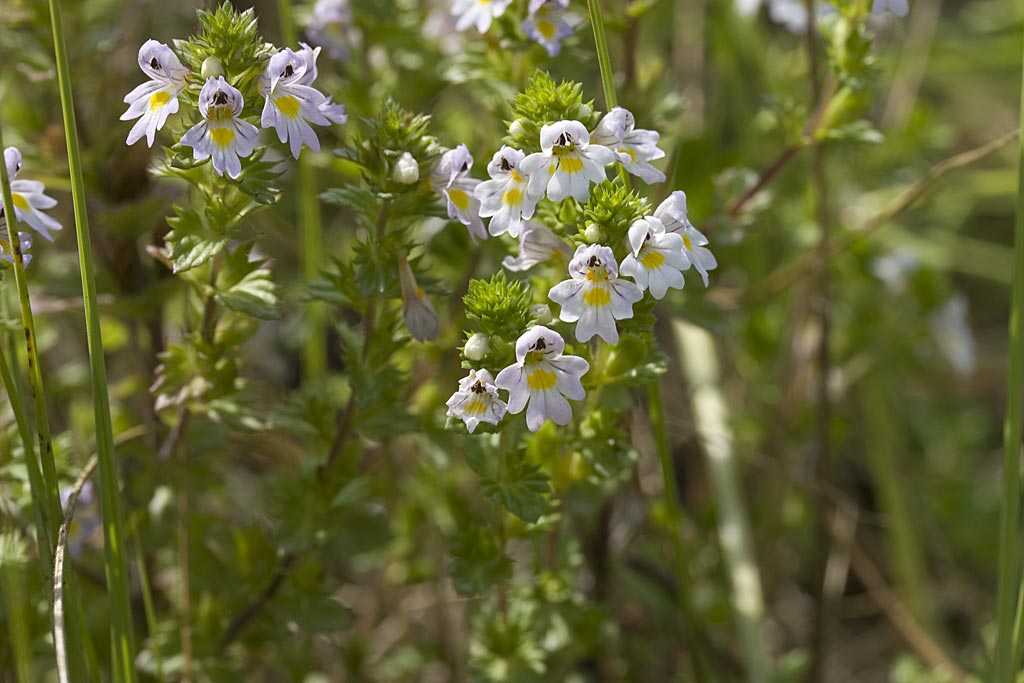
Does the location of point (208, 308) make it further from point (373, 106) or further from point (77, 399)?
point (77, 399)

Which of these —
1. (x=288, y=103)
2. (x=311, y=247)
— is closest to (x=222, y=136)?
(x=288, y=103)

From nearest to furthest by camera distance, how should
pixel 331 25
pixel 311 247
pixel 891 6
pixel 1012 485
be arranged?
pixel 1012 485, pixel 891 6, pixel 331 25, pixel 311 247

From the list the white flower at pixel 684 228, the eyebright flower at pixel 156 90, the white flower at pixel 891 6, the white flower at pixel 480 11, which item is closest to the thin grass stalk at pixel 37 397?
the eyebright flower at pixel 156 90

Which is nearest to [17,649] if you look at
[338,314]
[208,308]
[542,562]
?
[208,308]

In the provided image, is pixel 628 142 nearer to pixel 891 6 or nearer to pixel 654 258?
pixel 654 258

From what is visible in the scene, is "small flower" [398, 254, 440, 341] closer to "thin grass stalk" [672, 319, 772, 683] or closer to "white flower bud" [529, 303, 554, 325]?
"white flower bud" [529, 303, 554, 325]

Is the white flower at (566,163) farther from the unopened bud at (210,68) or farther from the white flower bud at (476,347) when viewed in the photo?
the unopened bud at (210,68)

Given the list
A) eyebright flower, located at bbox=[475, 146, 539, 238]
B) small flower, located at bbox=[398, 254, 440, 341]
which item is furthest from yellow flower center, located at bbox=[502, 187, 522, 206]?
small flower, located at bbox=[398, 254, 440, 341]
